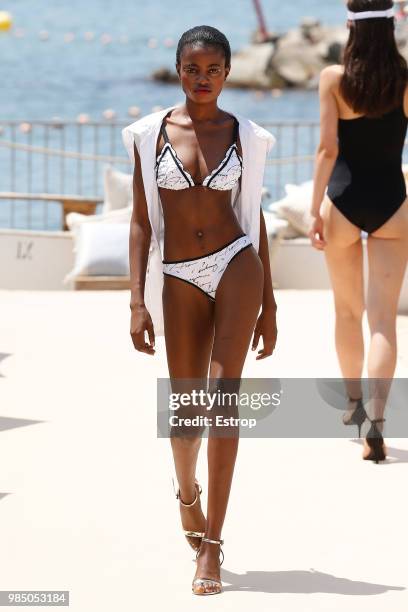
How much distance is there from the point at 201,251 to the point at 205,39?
0.69 m

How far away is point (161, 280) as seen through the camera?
504 cm

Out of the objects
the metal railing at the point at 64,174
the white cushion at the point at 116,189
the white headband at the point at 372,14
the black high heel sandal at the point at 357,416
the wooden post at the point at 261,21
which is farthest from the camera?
the wooden post at the point at 261,21

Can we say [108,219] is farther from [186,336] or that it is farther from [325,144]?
Answer: [186,336]

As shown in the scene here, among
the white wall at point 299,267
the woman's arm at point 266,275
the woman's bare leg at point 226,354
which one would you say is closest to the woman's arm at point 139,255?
the woman's bare leg at point 226,354

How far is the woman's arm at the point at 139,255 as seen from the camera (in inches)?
191

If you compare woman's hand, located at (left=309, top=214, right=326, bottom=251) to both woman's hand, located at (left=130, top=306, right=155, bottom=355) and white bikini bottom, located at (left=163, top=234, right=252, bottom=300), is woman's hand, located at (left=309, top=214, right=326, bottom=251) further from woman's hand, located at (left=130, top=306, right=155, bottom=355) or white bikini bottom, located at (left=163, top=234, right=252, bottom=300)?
woman's hand, located at (left=130, top=306, right=155, bottom=355)

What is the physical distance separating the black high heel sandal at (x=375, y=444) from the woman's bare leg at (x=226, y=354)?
5.27 ft

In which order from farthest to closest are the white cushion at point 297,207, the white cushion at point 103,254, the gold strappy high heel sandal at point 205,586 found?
the white cushion at point 297,207, the white cushion at point 103,254, the gold strappy high heel sandal at point 205,586

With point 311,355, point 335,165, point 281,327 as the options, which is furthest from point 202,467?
point 281,327

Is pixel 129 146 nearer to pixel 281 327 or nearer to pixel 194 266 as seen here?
pixel 194 266

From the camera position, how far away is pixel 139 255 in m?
4.92

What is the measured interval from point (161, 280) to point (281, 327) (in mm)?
4075

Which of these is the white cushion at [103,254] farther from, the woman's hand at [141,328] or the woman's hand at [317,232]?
the woman's hand at [141,328]

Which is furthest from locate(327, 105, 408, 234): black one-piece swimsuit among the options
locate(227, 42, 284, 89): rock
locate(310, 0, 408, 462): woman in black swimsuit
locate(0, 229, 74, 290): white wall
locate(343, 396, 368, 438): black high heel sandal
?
locate(227, 42, 284, 89): rock
